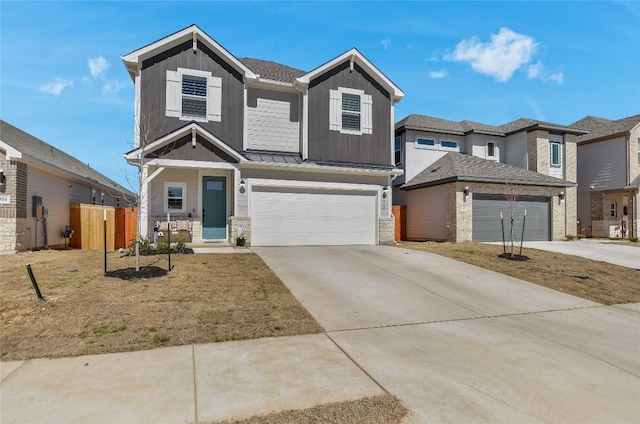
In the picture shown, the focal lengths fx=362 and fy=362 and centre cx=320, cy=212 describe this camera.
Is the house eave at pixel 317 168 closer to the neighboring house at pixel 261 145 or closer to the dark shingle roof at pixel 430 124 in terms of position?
the neighboring house at pixel 261 145

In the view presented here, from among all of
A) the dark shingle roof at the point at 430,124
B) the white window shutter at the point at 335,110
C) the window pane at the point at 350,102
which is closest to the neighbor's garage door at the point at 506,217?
the dark shingle roof at the point at 430,124

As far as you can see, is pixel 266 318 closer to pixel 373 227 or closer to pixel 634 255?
pixel 373 227

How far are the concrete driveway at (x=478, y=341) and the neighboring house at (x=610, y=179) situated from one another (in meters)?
19.0

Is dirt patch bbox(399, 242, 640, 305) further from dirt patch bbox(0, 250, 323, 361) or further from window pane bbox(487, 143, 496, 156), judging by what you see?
window pane bbox(487, 143, 496, 156)

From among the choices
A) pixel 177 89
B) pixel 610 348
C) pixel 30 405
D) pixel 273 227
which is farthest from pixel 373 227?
pixel 30 405

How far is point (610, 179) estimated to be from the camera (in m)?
23.1

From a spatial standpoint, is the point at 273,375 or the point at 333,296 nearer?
the point at 273,375

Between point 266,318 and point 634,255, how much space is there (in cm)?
1618

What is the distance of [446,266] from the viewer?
10.8 meters

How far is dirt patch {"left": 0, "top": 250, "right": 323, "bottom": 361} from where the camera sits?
4883 millimetres

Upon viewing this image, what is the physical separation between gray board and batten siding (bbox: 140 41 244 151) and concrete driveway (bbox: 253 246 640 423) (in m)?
7.11

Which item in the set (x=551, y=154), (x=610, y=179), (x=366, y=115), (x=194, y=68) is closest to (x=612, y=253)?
(x=551, y=154)

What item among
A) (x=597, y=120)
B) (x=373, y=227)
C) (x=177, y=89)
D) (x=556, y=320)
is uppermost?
(x=597, y=120)

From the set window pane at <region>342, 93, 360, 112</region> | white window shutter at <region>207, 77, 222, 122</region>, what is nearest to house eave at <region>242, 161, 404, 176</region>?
white window shutter at <region>207, 77, 222, 122</region>
